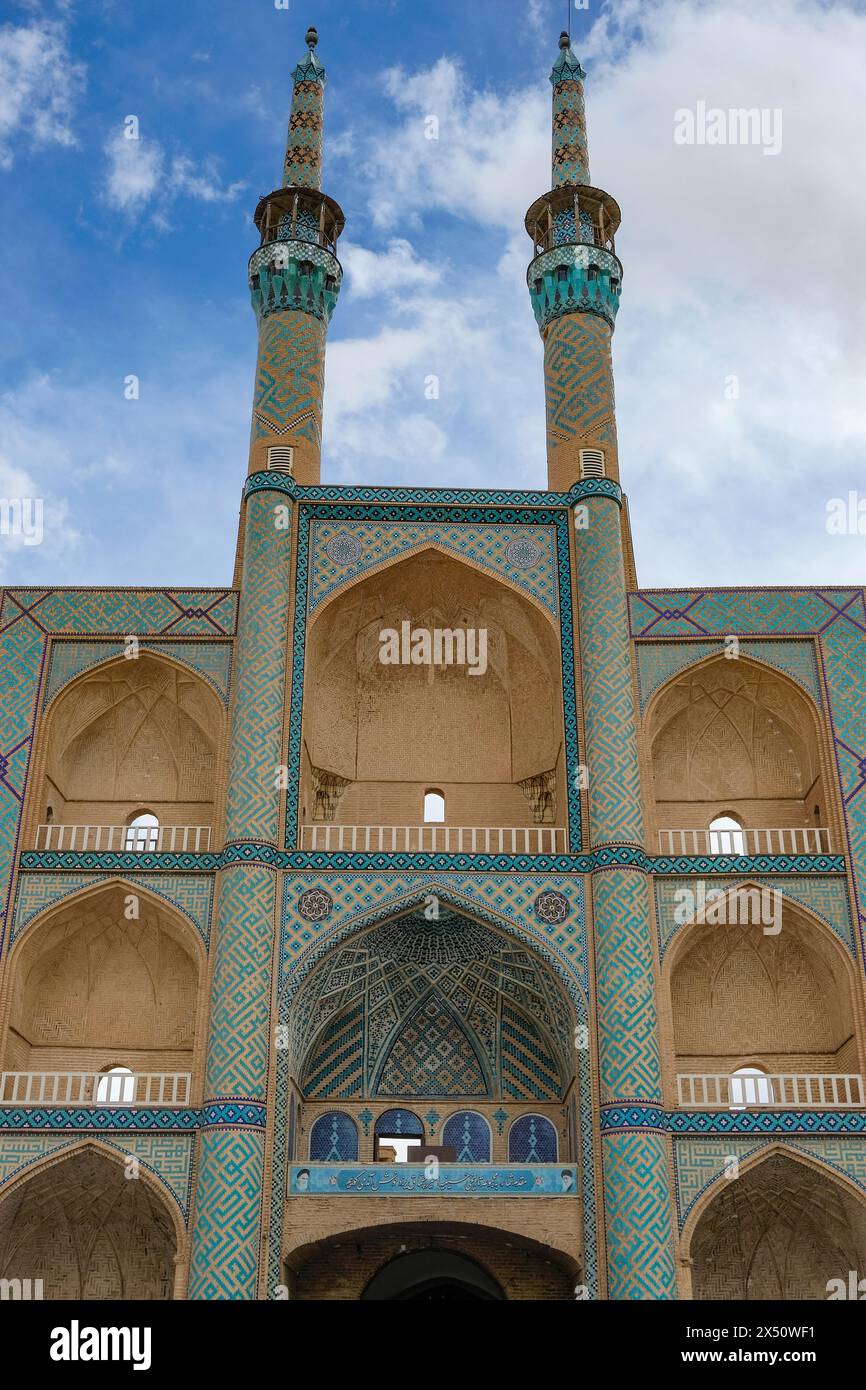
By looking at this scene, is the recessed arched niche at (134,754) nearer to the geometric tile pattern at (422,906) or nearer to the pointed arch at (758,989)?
the geometric tile pattern at (422,906)

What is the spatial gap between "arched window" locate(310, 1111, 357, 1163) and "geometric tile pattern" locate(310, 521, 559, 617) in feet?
17.8

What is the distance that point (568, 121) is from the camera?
1869 cm

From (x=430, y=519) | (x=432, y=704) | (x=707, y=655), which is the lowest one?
(x=707, y=655)

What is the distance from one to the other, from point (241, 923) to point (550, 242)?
30.2 feet

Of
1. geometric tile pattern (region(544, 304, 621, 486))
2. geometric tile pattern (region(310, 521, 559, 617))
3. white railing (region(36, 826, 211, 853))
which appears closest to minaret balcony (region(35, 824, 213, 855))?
white railing (region(36, 826, 211, 853))

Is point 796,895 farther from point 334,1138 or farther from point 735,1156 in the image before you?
point 334,1138

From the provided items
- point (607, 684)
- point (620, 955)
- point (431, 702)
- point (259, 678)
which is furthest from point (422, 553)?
point (620, 955)

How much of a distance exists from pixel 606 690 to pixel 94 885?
5326 mm

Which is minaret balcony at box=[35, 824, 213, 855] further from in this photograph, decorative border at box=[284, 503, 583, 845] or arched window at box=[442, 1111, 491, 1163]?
arched window at box=[442, 1111, 491, 1163]

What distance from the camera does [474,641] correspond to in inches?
642

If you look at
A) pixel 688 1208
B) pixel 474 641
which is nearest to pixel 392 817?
pixel 474 641

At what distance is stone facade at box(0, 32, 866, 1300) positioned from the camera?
12.8m
